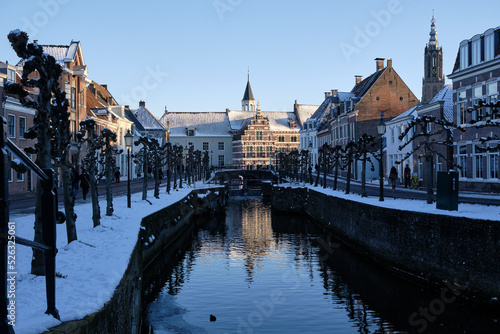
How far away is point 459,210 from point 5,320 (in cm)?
1628

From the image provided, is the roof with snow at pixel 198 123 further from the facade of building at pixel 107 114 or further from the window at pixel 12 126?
the window at pixel 12 126

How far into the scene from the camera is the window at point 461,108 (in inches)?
1320

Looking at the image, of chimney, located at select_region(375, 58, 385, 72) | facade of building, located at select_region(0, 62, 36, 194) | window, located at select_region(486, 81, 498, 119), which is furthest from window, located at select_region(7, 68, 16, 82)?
chimney, located at select_region(375, 58, 385, 72)

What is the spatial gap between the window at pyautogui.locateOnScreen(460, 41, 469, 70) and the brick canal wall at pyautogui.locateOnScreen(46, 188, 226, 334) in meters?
19.4

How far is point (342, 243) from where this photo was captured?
26188mm

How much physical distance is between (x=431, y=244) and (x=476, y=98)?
1938cm

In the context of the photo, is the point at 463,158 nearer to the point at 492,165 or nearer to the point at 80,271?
the point at 492,165

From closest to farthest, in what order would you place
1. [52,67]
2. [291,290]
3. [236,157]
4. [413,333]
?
[52,67], [413,333], [291,290], [236,157]

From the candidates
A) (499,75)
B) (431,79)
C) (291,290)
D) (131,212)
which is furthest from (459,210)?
(431,79)

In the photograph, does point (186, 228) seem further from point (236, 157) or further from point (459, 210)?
point (236, 157)

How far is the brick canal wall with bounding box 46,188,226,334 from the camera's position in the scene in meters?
6.09

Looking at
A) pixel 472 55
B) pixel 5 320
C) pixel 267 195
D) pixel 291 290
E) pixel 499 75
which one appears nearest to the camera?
pixel 5 320

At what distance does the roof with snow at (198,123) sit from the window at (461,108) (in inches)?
3385

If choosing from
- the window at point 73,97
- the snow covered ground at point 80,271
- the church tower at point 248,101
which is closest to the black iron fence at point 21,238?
the snow covered ground at point 80,271
